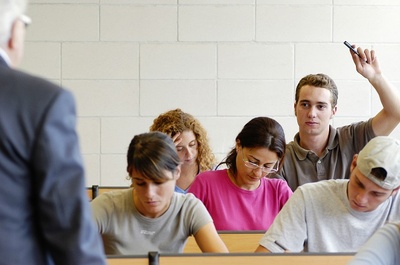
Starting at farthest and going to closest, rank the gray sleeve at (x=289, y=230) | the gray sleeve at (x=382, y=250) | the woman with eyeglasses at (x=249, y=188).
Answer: the woman with eyeglasses at (x=249, y=188)
the gray sleeve at (x=289, y=230)
the gray sleeve at (x=382, y=250)

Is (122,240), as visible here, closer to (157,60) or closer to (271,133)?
(271,133)

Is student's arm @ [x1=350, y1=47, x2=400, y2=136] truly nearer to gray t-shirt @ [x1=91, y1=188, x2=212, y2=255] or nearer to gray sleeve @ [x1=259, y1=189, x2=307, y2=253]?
gray sleeve @ [x1=259, y1=189, x2=307, y2=253]

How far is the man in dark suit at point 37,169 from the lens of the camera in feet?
4.06

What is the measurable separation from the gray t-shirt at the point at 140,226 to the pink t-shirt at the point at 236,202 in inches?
17.0

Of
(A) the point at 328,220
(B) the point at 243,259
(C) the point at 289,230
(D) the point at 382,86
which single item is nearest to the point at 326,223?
(A) the point at 328,220

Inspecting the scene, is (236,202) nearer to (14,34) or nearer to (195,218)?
(195,218)

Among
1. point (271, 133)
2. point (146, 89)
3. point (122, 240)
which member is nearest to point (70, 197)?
point (122, 240)

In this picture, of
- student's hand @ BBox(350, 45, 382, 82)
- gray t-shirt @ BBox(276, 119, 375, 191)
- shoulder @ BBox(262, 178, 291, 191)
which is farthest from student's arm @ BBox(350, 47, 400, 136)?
shoulder @ BBox(262, 178, 291, 191)

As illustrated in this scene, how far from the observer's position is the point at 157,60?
4.64 meters

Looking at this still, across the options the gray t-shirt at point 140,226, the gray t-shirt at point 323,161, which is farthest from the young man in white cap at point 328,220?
the gray t-shirt at point 323,161

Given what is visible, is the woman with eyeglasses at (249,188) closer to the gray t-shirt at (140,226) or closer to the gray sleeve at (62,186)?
the gray t-shirt at (140,226)

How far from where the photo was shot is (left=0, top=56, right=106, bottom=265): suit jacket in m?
1.24

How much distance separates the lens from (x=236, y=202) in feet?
9.69

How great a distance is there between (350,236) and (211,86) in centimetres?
235
